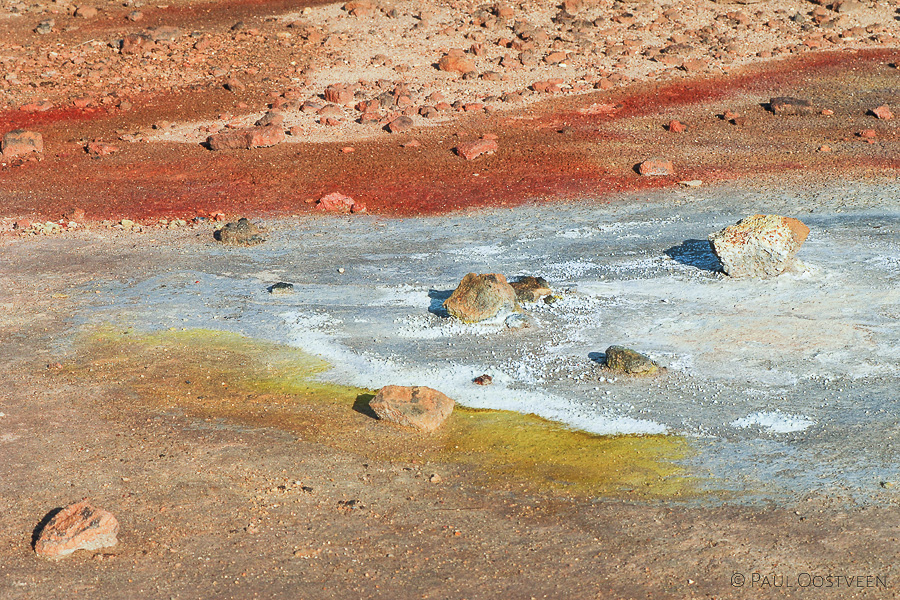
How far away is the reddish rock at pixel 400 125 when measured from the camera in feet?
70.6

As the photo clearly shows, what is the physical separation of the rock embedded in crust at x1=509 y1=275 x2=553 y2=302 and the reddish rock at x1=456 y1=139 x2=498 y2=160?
272 inches

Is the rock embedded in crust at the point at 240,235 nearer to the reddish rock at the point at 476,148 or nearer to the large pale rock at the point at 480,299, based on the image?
the large pale rock at the point at 480,299

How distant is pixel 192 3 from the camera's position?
28.2 metres

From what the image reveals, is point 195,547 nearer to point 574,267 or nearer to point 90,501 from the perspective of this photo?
point 90,501

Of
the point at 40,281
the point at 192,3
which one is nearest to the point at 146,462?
the point at 40,281

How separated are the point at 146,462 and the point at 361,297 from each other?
5.00m

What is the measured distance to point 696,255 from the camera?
1458 cm

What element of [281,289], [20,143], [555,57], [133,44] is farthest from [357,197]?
[133,44]

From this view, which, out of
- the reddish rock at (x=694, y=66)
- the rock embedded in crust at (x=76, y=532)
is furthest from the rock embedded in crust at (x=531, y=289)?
the reddish rock at (x=694, y=66)

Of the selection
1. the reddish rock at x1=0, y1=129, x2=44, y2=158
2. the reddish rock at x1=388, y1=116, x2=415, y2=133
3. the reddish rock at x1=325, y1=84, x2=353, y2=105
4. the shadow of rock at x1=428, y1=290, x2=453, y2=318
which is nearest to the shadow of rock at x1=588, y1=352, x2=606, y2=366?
the shadow of rock at x1=428, y1=290, x2=453, y2=318

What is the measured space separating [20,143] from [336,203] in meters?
8.17

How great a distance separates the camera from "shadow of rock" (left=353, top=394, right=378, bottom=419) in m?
10.4

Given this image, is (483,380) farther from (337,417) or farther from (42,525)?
(42,525)

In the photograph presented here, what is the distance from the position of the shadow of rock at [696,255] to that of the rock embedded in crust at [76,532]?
923 centimetres
